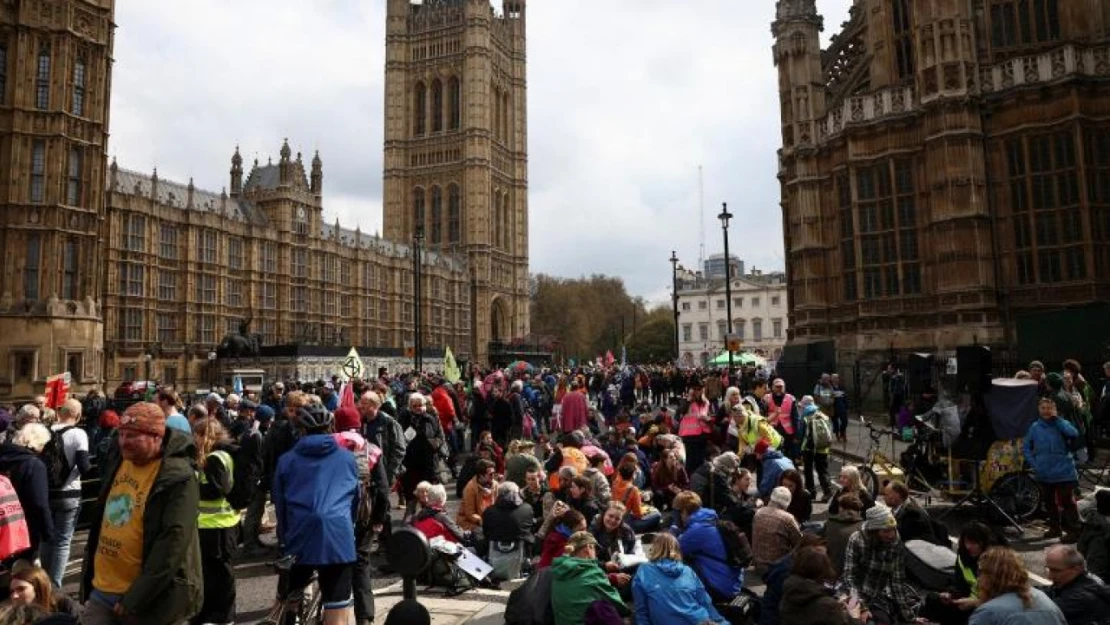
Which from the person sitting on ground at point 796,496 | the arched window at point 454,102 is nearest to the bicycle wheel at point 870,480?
the person sitting on ground at point 796,496

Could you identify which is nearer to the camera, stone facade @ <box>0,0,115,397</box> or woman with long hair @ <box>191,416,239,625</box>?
woman with long hair @ <box>191,416,239,625</box>

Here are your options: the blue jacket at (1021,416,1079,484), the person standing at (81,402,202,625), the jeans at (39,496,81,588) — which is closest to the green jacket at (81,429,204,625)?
the person standing at (81,402,202,625)

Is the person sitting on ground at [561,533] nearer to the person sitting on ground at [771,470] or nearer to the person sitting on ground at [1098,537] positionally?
the person sitting on ground at [771,470]

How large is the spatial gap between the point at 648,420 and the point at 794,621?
9.14m

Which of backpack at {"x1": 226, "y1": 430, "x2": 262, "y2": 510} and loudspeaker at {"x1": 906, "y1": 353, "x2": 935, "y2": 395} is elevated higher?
loudspeaker at {"x1": 906, "y1": 353, "x2": 935, "y2": 395}

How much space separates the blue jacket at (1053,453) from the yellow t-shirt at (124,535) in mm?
9190

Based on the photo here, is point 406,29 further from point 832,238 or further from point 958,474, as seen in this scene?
point 958,474

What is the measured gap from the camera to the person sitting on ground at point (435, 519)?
8.17m

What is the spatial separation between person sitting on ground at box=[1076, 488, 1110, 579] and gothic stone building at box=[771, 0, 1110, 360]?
1517 centimetres

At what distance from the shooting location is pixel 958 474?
10.5 metres

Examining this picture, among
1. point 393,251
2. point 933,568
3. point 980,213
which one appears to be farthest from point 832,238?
point 393,251

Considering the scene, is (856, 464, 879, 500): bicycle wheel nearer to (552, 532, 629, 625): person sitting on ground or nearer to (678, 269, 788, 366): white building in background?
(552, 532, 629, 625): person sitting on ground

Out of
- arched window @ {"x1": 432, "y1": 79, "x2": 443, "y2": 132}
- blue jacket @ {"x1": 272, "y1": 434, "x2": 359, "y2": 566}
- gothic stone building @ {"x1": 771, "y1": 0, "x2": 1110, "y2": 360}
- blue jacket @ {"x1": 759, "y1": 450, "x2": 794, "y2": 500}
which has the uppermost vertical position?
arched window @ {"x1": 432, "y1": 79, "x2": 443, "y2": 132}

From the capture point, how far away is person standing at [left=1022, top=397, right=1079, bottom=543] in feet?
28.6
